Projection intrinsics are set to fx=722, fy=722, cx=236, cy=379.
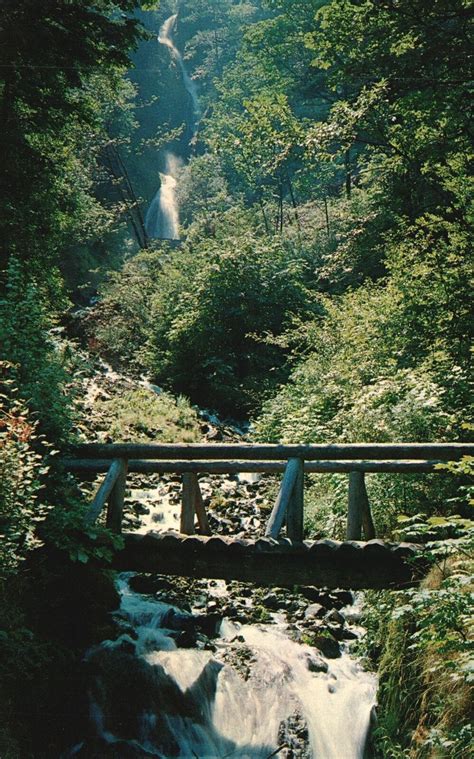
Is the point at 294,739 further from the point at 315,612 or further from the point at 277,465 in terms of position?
the point at 277,465

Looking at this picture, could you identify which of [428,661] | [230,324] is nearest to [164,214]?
[230,324]

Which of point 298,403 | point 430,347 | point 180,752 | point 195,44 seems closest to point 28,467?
point 180,752

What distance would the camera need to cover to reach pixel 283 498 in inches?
290

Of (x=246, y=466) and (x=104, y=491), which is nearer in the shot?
(x=104, y=491)

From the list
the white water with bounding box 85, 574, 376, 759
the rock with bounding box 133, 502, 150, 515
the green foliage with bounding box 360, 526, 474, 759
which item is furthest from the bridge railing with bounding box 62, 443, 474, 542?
the rock with bounding box 133, 502, 150, 515

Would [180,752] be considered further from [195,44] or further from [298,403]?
[195,44]

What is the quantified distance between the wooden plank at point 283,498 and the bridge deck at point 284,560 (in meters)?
0.22

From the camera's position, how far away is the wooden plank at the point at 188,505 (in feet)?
26.2

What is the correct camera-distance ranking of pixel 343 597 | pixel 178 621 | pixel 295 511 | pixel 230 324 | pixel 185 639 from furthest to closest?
1. pixel 230 324
2. pixel 343 597
3. pixel 178 621
4. pixel 185 639
5. pixel 295 511

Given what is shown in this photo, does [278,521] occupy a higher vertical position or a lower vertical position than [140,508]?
lower

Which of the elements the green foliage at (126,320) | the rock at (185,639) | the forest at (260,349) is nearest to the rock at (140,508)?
the forest at (260,349)

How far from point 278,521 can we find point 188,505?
1.25m

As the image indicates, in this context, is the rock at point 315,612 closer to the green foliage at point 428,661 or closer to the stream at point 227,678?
the stream at point 227,678

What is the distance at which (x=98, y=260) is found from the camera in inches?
1435
